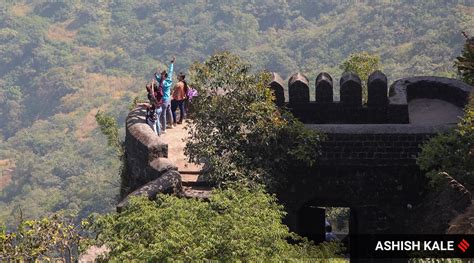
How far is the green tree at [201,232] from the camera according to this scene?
40.5ft

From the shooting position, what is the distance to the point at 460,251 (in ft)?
43.8

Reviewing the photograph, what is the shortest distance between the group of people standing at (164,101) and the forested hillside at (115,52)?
7043 cm

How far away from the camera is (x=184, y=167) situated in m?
18.4

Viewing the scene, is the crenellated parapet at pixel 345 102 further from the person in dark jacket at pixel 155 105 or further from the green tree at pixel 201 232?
the green tree at pixel 201 232

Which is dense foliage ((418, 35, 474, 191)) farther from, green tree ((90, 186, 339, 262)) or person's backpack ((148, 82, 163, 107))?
person's backpack ((148, 82, 163, 107))

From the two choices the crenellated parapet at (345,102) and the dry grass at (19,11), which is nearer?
the crenellated parapet at (345,102)

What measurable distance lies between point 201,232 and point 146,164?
519cm

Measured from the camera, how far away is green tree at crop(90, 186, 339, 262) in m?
12.4

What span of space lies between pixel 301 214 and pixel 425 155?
6524 millimetres

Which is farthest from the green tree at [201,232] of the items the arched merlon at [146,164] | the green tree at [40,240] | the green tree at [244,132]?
the green tree at [244,132]

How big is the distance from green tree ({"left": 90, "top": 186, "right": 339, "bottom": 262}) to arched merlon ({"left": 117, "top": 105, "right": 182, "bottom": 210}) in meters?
1.72

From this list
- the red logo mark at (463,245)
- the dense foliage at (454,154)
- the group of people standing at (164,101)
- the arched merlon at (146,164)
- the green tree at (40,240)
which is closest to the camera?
the red logo mark at (463,245)

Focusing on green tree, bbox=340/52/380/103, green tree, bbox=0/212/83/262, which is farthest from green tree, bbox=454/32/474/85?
green tree, bbox=0/212/83/262

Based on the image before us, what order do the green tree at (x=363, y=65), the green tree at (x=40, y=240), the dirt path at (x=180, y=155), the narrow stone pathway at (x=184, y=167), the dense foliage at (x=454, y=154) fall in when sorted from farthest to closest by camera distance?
1. the green tree at (x=363, y=65)
2. the dirt path at (x=180, y=155)
3. the narrow stone pathway at (x=184, y=167)
4. the dense foliage at (x=454, y=154)
5. the green tree at (x=40, y=240)
